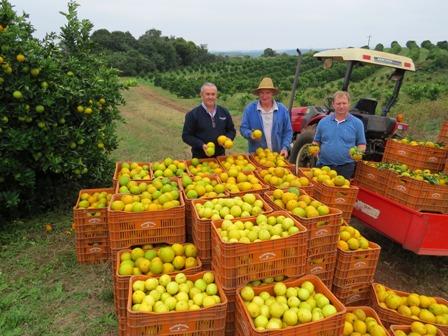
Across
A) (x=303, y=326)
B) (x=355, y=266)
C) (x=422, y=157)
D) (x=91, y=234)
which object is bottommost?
(x=91, y=234)

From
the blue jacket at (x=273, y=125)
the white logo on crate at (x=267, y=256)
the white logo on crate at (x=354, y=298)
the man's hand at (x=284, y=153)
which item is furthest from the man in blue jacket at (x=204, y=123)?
the white logo on crate at (x=354, y=298)

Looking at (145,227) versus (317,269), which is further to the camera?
(145,227)

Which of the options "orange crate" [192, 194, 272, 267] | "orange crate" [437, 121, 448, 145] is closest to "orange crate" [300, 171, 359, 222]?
"orange crate" [192, 194, 272, 267]

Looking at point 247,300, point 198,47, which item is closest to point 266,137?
point 247,300

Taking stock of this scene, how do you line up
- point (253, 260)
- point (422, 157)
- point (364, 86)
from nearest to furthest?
point (253, 260)
point (422, 157)
point (364, 86)

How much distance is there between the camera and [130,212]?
3.65m

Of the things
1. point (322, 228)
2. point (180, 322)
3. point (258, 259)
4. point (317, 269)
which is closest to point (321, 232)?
point (322, 228)

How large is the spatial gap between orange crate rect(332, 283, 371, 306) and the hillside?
10.6 meters

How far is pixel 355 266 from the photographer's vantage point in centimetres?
371

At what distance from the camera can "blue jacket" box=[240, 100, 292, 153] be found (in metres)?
5.99

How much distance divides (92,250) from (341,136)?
3.89 meters

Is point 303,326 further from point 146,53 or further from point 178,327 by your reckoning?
point 146,53

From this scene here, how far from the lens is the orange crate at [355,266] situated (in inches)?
144

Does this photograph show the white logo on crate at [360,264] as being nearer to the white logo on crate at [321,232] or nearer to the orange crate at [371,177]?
the white logo on crate at [321,232]
